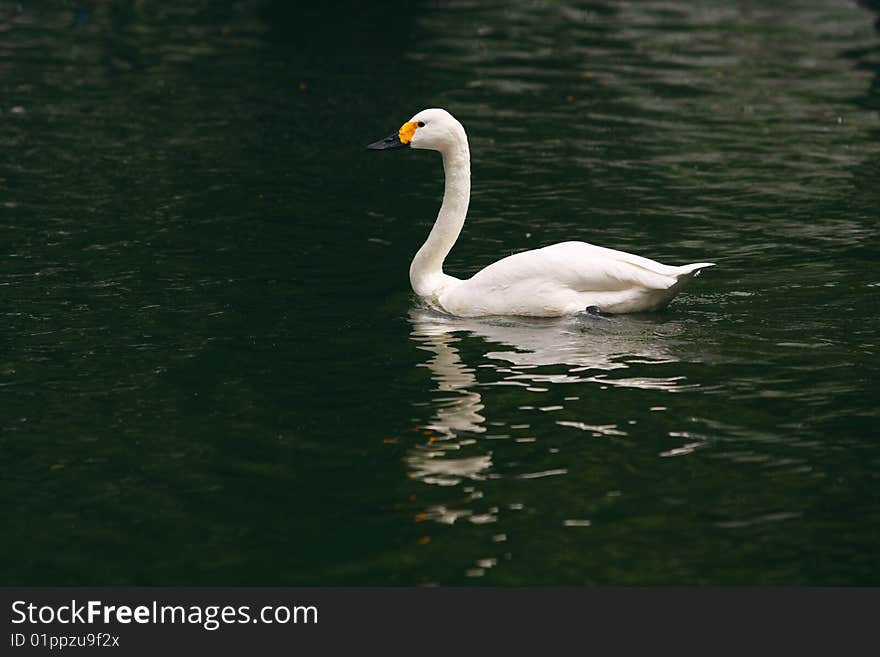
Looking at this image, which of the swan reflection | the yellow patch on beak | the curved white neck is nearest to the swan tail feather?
the swan reflection

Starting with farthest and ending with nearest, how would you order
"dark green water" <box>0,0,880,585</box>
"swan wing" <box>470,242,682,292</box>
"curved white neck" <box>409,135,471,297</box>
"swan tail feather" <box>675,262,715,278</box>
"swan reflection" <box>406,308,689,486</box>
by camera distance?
"curved white neck" <box>409,135,471,297</box>, "swan wing" <box>470,242,682,292</box>, "swan tail feather" <box>675,262,715,278</box>, "swan reflection" <box>406,308,689,486</box>, "dark green water" <box>0,0,880,585</box>

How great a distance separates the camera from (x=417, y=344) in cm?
1298

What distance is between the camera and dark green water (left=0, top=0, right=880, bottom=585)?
904cm

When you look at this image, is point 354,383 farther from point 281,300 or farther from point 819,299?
point 819,299

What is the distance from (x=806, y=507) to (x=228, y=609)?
352cm

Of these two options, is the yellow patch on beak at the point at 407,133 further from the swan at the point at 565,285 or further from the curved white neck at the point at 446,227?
the swan at the point at 565,285

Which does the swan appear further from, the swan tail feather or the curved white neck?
the curved white neck

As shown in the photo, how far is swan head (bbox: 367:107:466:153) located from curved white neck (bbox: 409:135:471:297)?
1.6 inches

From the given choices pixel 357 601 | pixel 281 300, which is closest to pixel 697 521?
pixel 357 601

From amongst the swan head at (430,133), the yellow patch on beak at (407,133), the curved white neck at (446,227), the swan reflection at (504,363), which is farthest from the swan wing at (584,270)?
the yellow patch on beak at (407,133)

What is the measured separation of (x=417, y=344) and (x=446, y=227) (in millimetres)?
1823

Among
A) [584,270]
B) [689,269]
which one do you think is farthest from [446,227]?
[689,269]

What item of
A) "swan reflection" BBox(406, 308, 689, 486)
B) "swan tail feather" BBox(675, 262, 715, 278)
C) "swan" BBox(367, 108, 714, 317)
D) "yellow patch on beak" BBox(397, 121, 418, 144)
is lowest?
"swan reflection" BBox(406, 308, 689, 486)

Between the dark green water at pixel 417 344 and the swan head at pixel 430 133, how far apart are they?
1.40 m
